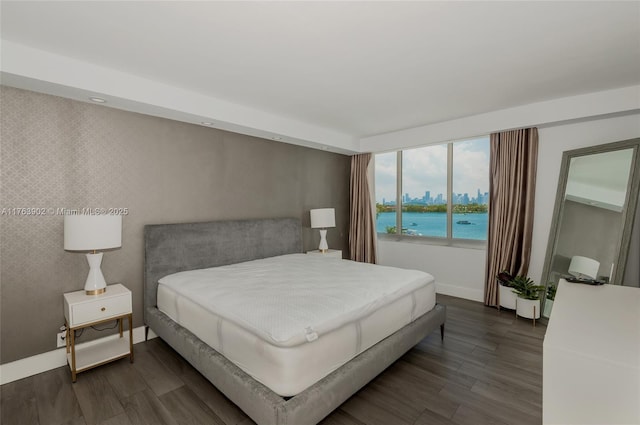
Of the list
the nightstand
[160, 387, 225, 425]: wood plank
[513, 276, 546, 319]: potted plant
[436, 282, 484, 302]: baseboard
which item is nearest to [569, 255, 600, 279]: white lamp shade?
[513, 276, 546, 319]: potted plant

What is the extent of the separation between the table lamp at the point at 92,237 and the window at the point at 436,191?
14.6 feet

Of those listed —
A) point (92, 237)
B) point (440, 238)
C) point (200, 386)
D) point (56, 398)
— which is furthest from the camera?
point (440, 238)

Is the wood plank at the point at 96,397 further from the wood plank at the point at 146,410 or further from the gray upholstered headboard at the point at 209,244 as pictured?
the gray upholstered headboard at the point at 209,244

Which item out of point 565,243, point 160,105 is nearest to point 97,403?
point 160,105

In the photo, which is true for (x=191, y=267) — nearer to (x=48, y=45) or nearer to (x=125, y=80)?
(x=125, y=80)

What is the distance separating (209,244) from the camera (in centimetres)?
348

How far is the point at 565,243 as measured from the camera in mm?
3486

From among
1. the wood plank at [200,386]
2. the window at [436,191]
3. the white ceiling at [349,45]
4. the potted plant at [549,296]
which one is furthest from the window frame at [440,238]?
the wood plank at [200,386]

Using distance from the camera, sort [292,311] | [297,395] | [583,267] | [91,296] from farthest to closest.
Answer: [583,267] < [91,296] < [292,311] < [297,395]

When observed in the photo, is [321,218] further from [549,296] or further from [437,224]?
[549,296]

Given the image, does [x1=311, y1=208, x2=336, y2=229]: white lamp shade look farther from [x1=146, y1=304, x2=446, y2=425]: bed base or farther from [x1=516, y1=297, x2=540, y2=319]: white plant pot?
[x1=516, y1=297, x2=540, y2=319]: white plant pot

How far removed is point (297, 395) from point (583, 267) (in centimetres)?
346

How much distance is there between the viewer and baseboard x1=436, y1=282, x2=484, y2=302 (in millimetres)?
4297

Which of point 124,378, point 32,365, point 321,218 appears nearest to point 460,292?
point 321,218
